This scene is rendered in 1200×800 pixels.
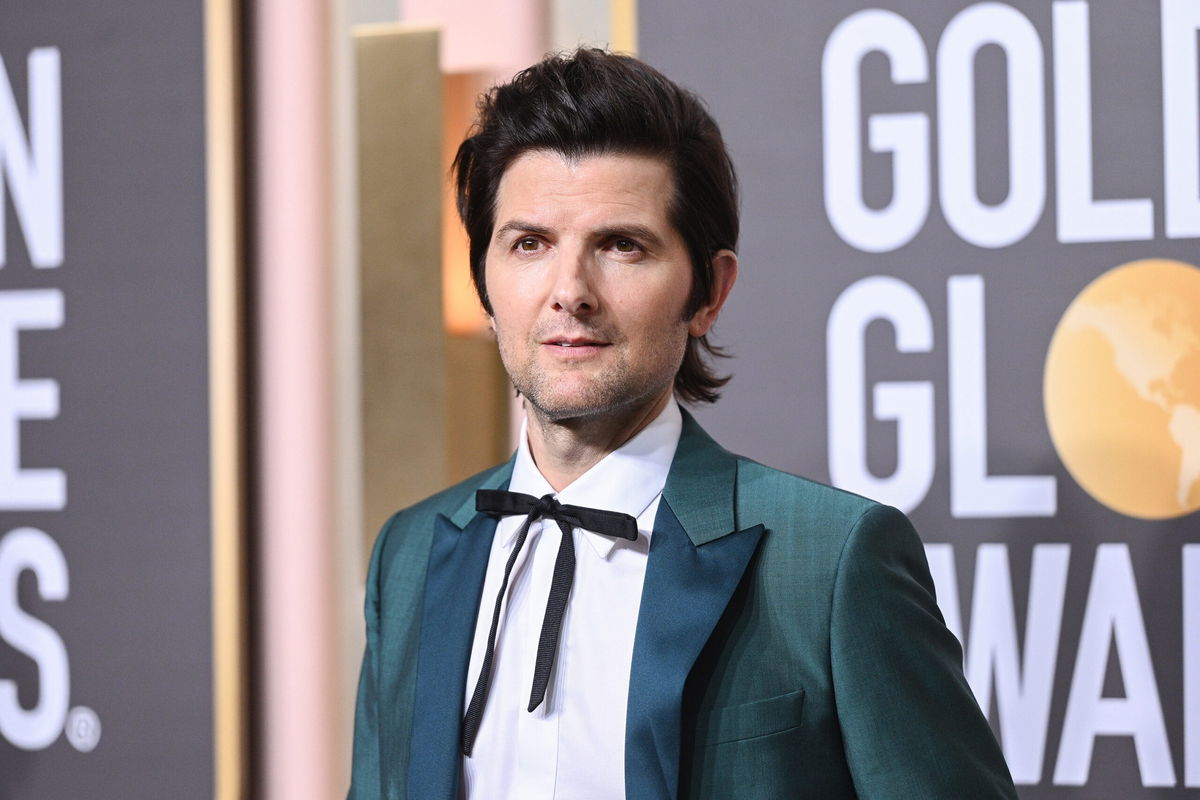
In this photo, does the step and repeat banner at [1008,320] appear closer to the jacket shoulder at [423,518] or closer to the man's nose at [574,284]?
the jacket shoulder at [423,518]

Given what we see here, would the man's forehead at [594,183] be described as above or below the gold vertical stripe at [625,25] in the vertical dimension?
below

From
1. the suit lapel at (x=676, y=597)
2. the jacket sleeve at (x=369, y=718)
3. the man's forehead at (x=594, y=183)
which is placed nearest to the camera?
the suit lapel at (x=676, y=597)

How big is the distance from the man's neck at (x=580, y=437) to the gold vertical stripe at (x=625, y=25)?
670 millimetres

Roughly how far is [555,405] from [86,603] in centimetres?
107

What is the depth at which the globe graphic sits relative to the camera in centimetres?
146

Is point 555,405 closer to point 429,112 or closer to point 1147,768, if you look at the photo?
point 429,112

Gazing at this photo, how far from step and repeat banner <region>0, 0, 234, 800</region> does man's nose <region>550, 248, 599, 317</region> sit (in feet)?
2.89

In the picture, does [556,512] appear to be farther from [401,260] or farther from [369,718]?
[401,260]

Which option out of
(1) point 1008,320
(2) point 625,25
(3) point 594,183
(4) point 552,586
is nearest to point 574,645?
(4) point 552,586

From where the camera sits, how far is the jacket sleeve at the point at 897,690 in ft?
3.06

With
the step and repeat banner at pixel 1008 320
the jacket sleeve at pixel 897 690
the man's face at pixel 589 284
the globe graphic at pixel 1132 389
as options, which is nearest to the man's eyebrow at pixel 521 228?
the man's face at pixel 589 284

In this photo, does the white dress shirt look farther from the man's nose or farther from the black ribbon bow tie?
the man's nose

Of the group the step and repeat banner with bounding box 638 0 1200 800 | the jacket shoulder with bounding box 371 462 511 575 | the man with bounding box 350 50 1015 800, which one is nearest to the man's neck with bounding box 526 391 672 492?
the man with bounding box 350 50 1015 800

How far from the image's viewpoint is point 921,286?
1.53 m
